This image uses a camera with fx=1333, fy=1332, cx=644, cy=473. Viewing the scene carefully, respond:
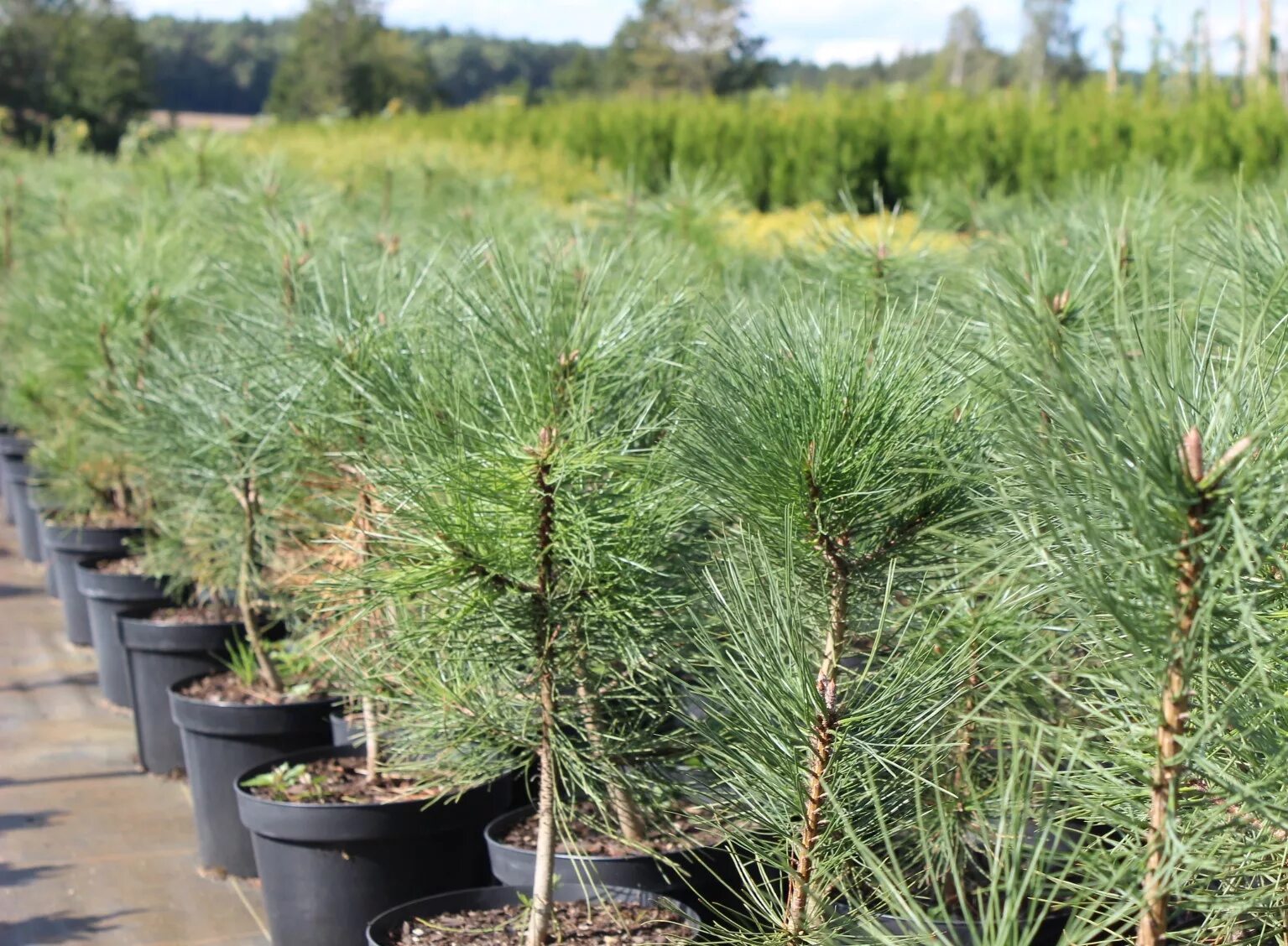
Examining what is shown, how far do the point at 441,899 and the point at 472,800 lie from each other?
1.24ft

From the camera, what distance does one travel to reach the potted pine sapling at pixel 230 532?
2752 millimetres

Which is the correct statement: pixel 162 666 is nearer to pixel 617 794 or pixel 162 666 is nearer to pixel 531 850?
pixel 531 850

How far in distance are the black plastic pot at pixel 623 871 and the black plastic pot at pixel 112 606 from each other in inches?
71.4

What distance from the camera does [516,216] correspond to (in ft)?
15.1

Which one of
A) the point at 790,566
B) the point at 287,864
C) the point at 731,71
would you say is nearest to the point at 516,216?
the point at 287,864

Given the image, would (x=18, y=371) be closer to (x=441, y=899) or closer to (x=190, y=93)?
(x=441, y=899)

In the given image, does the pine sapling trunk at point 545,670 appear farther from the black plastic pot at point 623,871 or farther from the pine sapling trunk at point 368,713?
the pine sapling trunk at point 368,713

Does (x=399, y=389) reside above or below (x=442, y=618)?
above

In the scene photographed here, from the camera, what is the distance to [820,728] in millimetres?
1516

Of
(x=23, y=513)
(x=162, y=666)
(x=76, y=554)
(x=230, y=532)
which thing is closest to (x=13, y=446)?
(x=23, y=513)

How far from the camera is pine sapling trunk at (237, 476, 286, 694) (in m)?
3.11

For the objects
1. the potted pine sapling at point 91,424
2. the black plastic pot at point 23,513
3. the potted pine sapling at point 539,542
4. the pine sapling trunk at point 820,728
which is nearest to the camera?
the pine sapling trunk at point 820,728

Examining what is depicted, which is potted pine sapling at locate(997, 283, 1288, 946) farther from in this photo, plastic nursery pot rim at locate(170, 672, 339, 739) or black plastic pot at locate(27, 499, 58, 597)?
black plastic pot at locate(27, 499, 58, 597)

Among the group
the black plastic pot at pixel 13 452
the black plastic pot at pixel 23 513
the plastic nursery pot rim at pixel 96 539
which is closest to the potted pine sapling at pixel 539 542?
the plastic nursery pot rim at pixel 96 539
